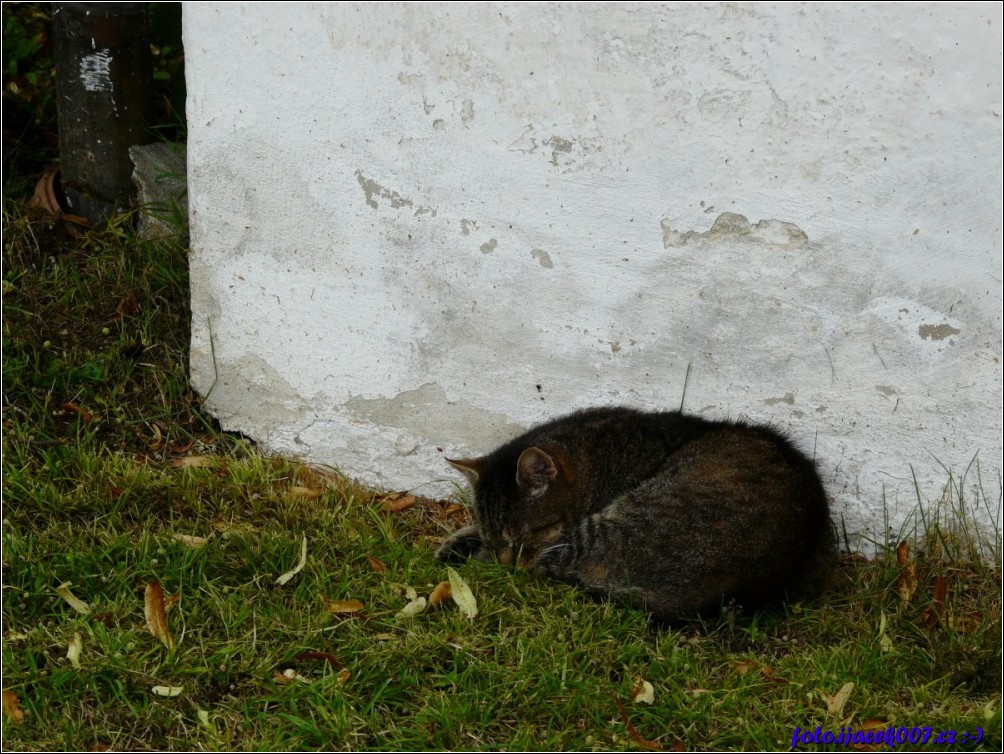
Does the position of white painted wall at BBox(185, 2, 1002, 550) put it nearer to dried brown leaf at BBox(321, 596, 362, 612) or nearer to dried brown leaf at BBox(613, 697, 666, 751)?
dried brown leaf at BBox(321, 596, 362, 612)

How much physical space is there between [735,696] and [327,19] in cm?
266

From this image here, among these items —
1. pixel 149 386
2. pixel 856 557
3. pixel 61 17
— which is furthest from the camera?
pixel 61 17

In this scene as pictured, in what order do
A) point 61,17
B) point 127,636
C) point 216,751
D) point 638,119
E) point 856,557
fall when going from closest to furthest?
point 216,751 < point 127,636 < point 638,119 < point 856,557 < point 61,17

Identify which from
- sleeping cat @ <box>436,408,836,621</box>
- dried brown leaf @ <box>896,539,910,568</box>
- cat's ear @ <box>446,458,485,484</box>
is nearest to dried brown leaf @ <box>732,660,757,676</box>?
sleeping cat @ <box>436,408,836,621</box>

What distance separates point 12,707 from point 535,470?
70.7 inches

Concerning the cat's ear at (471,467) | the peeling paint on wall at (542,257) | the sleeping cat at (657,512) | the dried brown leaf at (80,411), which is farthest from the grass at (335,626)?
the peeling paint on wall at (542,257)

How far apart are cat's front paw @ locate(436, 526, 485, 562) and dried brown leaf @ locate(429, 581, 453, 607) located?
0.75 ft

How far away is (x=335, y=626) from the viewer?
3789mm

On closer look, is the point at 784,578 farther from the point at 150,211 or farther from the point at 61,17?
the point at 61,17

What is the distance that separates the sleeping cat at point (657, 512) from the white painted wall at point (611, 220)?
239mm

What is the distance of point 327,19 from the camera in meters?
4.07

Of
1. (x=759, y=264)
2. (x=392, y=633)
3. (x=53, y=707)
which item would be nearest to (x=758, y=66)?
(x=759, y=264)

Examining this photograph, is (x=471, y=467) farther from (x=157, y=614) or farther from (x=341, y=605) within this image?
(x=157, y=614)

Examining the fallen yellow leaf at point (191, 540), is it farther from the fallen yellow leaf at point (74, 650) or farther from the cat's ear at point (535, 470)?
the cat's ear at point (535, 470)
